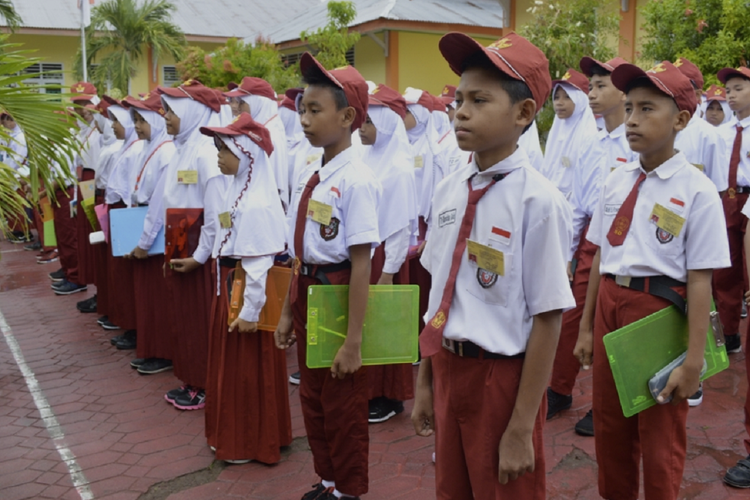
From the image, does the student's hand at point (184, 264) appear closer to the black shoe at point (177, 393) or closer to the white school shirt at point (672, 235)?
the black shoe at point (177, 393)

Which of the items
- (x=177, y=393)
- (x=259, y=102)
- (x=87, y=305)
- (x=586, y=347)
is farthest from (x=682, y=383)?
(x=87, y=305)

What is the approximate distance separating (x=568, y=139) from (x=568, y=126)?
0.14 m

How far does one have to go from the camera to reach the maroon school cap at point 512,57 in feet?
6.80

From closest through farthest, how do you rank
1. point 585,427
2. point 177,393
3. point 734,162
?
point 585,427
point 177,393
point 734,162

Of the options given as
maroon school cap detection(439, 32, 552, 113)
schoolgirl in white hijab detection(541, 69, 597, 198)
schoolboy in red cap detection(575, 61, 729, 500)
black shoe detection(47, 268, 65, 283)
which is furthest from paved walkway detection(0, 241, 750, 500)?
black shoe detection(47, 268, 65, 283)

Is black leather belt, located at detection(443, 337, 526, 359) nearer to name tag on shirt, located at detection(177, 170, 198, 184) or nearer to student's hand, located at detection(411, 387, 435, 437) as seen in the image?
student's hand, located at detection(411, 387, 435, 437)

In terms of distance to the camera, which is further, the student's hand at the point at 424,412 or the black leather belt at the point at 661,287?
the black leather belt at the point at 661,287

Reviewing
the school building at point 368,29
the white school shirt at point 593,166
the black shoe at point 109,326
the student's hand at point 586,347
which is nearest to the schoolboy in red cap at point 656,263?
the student's hand at point 586,347

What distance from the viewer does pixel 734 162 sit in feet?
20.2

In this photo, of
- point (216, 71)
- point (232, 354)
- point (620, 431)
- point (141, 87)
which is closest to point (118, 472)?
point (232, 354)

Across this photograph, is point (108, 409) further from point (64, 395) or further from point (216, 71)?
point (216, 71)

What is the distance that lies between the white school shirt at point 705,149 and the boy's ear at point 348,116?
3.67 m

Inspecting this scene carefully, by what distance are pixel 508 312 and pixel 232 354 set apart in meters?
2.22

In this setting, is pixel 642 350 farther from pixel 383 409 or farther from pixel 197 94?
pixel 197 94
